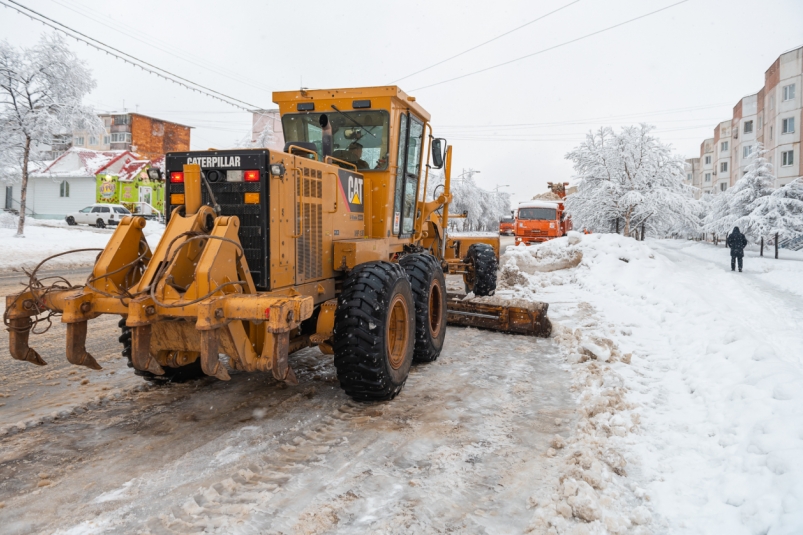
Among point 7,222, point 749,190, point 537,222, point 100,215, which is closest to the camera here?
point 537,222

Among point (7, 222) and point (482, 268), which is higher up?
point (7, 222)

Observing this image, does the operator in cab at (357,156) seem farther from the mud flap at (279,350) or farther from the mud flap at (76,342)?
the mud flap at (76,342)

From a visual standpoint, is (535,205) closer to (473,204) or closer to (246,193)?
(246,193)

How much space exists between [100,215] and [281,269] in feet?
116

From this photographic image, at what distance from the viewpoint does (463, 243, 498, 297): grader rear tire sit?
10227mm

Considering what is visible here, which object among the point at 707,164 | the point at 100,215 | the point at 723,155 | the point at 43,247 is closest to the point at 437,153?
the point at 43,247

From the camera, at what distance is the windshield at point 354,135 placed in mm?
6406

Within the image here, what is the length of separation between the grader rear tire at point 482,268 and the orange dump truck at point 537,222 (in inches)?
683

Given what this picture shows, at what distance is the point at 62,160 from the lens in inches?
1839

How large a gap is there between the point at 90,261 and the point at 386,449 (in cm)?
1822

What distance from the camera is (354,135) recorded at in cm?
648

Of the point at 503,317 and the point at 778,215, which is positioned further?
the point at 778,215

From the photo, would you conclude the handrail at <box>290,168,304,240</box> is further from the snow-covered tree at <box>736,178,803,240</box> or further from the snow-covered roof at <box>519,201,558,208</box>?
the snow-covered tree at <box>736,178,803,240</box>

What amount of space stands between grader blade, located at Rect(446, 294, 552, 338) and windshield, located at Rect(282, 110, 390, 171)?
2.83m
